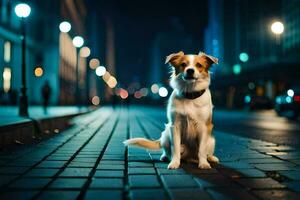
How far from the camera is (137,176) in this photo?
546cm

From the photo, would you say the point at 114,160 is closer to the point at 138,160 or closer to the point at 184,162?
the point at 138,160

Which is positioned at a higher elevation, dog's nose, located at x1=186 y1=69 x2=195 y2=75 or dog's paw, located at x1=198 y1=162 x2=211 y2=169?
dog's nose, located at x1=186 y1=69 x2=195 y2=75

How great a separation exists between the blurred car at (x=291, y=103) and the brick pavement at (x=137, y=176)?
15760 millimetres

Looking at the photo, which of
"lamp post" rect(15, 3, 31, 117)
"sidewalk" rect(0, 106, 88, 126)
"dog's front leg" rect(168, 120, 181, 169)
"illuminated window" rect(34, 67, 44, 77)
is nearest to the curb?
"sidewalk" rect(0, 106, 88, 126)

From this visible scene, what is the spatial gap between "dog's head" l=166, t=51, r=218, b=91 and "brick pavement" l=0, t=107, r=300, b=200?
1139mm

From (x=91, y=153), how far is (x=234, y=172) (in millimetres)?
2900

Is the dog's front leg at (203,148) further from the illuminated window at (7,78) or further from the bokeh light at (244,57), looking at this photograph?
the bokeh light at (244,57)

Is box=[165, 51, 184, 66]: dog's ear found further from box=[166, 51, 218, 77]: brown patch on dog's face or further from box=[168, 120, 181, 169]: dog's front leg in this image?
box=[168, 120, 181, 169]: dog's front leg

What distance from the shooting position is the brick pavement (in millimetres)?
4500

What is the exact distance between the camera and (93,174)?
5.59 meters

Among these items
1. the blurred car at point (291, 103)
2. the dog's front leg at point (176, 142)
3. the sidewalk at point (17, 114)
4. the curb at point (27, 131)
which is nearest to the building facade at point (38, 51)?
the sidewalk at point (17, 114)

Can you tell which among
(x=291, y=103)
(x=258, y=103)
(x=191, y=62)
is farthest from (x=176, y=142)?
(x=258, y=103)

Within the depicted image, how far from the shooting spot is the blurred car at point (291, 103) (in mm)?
23125

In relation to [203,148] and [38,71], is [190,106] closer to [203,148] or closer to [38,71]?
[203,148]
